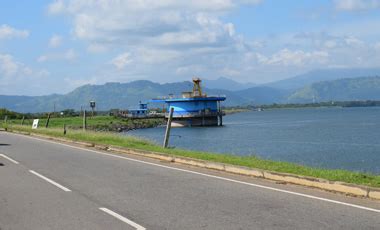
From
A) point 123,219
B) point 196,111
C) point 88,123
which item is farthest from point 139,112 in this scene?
point 123,219

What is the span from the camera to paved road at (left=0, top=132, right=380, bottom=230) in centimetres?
799

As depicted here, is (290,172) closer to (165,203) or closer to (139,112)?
(165,203)

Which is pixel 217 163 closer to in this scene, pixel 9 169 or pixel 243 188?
pixel 243 188

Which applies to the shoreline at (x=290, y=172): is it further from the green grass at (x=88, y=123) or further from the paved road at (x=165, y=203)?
the green grass at (x=88, y=123)

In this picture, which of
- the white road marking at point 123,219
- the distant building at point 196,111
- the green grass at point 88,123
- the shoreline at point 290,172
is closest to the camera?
the white road marking at point 123,219

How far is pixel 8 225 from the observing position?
26.7 feet

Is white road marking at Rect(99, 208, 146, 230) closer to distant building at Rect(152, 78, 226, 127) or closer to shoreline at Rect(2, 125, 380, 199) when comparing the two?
shoreline at Rect(2, 125, 380, 199)

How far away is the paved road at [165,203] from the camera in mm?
7992

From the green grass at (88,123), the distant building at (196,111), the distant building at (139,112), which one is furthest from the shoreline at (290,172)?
the distant building at (139,112)

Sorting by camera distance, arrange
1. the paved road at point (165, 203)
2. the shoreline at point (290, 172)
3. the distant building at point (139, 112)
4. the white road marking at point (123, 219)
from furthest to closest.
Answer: the distant building at point (139, 112)
the shoreline at point (290, 172)
the paved road at point (165, 203)
the white road marking at point (123, 219)

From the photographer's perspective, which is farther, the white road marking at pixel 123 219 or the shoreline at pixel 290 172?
the shoreline at pixel 290 172

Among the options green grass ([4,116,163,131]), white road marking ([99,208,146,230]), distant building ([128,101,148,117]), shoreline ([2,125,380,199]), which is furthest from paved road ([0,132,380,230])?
distant building ([128,101,148,117])

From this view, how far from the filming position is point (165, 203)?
9.68 metres

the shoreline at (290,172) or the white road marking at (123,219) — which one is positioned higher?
the shoreline at (290,172)
